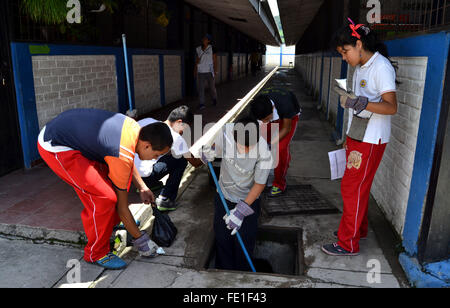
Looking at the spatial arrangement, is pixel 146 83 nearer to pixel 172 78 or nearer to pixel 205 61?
pixel 205 61

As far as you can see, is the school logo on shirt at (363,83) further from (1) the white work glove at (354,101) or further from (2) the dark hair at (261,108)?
(2) the dark hair at (261,108)

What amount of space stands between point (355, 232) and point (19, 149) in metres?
4.46

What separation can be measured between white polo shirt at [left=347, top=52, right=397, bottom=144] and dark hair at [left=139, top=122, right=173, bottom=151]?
1603 millimetres

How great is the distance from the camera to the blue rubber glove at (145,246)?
10.2 ft

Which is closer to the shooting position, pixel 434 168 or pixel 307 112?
pixel 434 168

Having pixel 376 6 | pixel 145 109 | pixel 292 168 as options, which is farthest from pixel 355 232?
pixel 145 109

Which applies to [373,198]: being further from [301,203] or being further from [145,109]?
[145,109]

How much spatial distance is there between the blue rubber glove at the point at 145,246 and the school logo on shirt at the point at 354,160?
6.01 feet

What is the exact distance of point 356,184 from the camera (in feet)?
10.1

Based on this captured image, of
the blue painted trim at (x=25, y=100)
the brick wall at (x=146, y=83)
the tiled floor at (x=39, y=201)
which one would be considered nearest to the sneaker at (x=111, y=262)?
the tiled floor at (x=39, y=201)

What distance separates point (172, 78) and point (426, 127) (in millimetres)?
9623

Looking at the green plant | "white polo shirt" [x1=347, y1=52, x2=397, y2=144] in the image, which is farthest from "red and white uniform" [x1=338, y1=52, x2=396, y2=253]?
the green plant

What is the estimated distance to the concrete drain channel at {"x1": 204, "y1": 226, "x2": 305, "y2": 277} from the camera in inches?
149

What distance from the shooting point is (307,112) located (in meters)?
11.8
